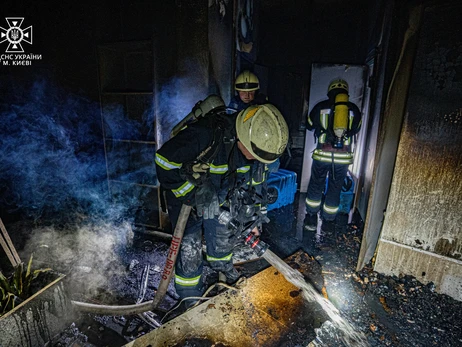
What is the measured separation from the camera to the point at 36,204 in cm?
532

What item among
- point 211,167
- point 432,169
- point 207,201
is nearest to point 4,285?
point 207,201

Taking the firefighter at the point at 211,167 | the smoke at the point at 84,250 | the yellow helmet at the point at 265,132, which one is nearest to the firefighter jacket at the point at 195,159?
the firefighter at the point at 211,167

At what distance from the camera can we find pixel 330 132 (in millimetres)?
4578

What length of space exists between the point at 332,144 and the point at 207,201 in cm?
294

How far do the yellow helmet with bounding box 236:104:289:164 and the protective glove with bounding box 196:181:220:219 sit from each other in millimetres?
572

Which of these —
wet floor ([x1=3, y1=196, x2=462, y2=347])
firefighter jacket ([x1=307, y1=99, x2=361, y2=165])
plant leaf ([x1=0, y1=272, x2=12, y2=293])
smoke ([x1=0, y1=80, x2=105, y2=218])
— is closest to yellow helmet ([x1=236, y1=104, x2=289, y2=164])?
wet floor ([x1=3, y1=196, x2=462, y2=347])

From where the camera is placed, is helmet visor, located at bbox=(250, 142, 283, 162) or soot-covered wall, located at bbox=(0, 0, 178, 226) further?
soot-covered wall, located at bbox=(0, 0, 178, 226)

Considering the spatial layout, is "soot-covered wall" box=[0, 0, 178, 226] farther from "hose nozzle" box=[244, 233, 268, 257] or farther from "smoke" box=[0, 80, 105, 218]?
"hose nozzle" box=[244, 233, 268, 257]

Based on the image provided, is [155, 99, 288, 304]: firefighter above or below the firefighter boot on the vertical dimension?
above

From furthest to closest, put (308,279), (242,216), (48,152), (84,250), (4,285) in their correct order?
(48,152)
(84,250)
(308,279)
(242,216)
(4,285)

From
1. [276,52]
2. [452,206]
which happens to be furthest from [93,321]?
[276,52]

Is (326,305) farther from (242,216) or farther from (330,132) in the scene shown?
(330,132)

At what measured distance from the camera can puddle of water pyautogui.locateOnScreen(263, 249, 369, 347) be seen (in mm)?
2309

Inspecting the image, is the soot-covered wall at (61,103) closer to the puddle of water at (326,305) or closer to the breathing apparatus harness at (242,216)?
the breathing apparatus harness at (242,216)
